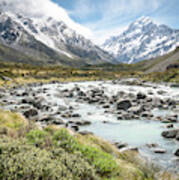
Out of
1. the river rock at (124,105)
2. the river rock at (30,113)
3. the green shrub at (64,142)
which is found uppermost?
the green shrub at (64,142)

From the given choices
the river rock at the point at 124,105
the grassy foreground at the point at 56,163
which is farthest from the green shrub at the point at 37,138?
the river rock at the point at 124,105

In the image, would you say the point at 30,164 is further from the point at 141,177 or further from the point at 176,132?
the point at 176,132

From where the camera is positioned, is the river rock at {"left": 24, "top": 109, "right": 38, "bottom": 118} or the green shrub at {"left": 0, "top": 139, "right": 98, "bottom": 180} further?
the river rock at {"left": 24, "top": 109, "right": 38, "bottom": 118}

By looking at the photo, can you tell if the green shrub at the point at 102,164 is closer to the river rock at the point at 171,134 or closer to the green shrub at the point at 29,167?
the green shrub at the point at 29,167

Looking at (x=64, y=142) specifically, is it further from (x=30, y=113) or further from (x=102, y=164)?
(x=30, y=113)

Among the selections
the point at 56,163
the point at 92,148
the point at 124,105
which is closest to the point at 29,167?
the point at 56,163

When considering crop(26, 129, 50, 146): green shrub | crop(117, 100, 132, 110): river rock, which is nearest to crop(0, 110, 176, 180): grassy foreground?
crop(26, 129, 50, 146): green shrub

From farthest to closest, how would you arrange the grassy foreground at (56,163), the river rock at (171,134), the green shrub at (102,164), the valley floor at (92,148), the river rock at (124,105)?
the river rock at (124,105) < the river rock at (171,134) < the green shrub at (102,164) < the valley floor at (92,148) < the grassy foreground at (56,163)

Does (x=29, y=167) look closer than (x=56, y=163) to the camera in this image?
Yes

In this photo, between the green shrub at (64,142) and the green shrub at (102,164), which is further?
the green shrub at (64,142)

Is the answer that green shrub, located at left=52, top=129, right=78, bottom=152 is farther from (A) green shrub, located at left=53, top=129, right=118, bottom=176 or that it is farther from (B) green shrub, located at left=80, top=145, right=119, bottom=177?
(B) green shrub, located at left=80, top=145, right=119, bottom=177

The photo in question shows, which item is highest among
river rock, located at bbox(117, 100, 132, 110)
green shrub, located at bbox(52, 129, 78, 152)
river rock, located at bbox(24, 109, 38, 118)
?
green shrub, located at bbox(52, 129, 78, 152)

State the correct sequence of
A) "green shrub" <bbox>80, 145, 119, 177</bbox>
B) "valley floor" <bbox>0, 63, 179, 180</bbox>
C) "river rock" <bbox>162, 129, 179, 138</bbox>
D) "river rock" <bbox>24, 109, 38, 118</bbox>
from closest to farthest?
1. "valley floor" <bbox>0, 63, 179, 180</bbox>
2. "green shrub" <bbox>80, 145, 119, 177</bbox>
3. "river rock" <bbox>162, 129, 179, 138</bbox>
4. "river rock" <bbox>24, 109, 38, 118</bbox>

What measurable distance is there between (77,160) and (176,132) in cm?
1263
